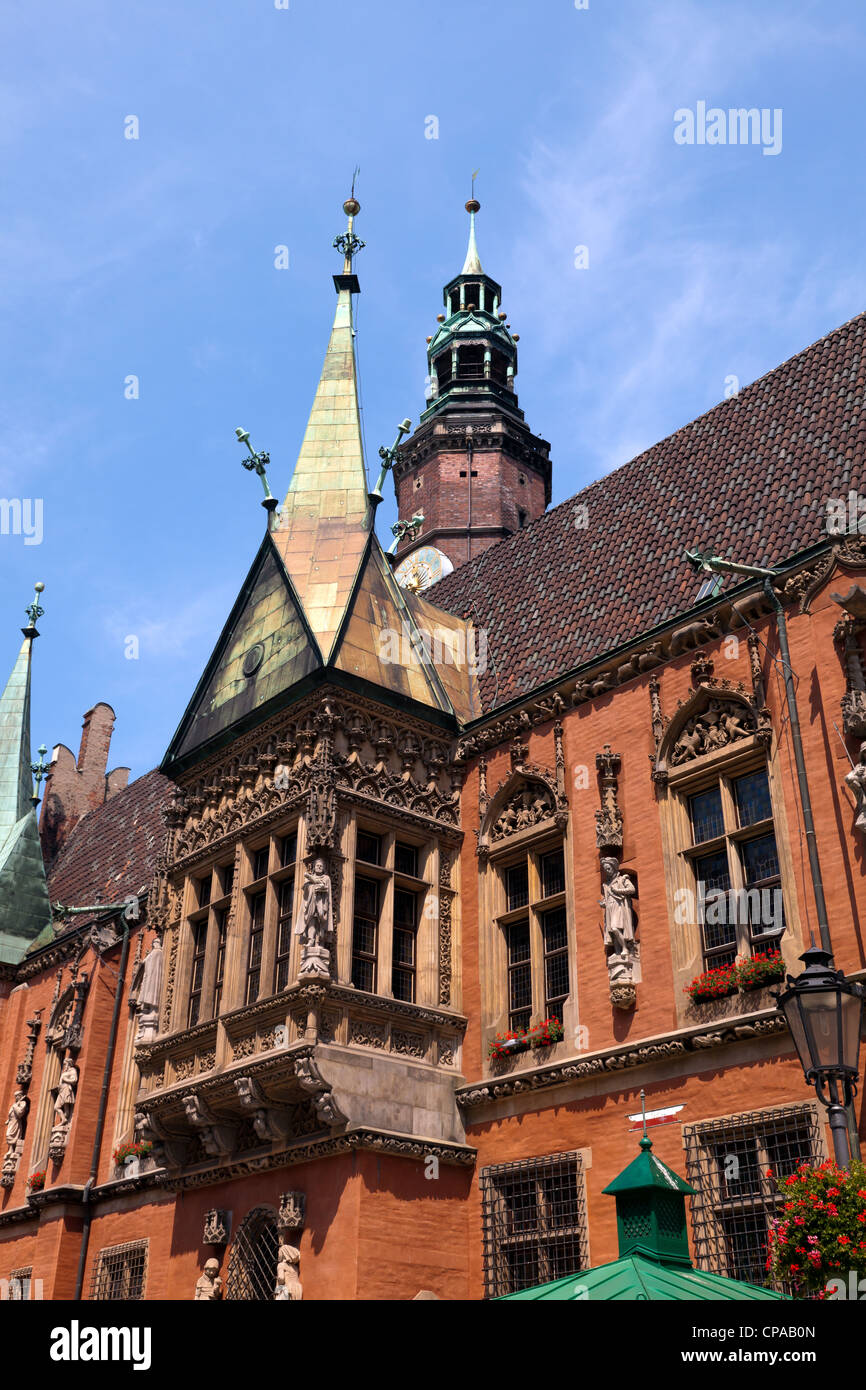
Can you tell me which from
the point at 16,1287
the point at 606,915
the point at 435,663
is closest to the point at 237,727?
the point at 435,663

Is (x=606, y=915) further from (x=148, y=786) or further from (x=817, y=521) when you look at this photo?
(x=148, y=786)

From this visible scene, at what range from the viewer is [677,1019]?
49.5 ft

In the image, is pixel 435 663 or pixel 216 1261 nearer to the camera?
pixel 216 1261

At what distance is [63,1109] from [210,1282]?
27.6ft

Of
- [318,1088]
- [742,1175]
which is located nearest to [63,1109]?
[318,1088]

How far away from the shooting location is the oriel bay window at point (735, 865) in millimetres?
14859

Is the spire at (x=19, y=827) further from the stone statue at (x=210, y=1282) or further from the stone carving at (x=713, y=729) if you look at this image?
the stone carving at (x=713, y=729)

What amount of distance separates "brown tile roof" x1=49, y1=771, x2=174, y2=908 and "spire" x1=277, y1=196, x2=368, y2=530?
7.58 m

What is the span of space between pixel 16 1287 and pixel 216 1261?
28.6 feet

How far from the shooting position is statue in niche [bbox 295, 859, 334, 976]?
1642cm

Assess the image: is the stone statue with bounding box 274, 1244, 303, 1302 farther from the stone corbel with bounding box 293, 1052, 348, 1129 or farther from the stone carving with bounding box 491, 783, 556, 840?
the stone carving with bounding box 491, 783, 556, 840

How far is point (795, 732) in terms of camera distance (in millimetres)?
14820

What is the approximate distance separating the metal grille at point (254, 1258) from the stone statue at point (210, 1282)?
13cm

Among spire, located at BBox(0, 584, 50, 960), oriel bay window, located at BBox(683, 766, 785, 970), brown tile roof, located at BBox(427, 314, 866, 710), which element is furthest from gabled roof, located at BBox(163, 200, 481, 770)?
spire, located at BBox(0, 584, 50, 960)
